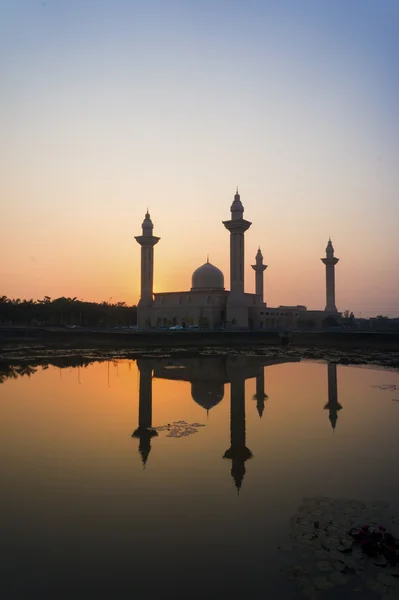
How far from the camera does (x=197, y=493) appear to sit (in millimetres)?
7871

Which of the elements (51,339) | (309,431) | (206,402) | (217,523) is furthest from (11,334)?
(217,523)

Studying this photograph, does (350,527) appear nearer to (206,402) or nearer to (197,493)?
(197,493)

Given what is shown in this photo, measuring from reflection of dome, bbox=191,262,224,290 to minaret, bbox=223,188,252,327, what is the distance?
18.4ft

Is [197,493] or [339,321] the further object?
[339,321]

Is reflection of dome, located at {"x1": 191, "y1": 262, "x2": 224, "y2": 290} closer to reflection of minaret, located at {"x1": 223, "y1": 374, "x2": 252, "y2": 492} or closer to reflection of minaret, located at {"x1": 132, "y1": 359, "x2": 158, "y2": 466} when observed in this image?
reflection of minaret, located at {"x1": 132, "y1": 359, "x2": 158, "y2": 466}

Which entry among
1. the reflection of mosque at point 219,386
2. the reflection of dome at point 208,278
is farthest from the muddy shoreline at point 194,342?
the reflection of dome at point 208,278

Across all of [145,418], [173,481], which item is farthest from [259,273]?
[173,481]

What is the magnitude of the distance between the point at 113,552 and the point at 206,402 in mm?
10149

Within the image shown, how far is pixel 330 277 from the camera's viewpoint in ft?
236

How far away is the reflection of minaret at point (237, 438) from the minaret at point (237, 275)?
39.3m

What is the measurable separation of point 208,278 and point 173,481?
56.1 metres

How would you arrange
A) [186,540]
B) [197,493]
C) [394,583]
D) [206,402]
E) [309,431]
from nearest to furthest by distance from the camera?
[394,583]
[186,540]
[197,493]
[309,431]
[206,402]

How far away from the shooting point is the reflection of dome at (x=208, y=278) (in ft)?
210

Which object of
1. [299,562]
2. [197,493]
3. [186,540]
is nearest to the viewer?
[299,562]
